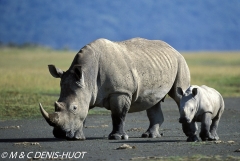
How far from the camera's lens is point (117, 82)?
1537cm

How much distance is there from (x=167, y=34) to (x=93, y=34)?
1626 cm

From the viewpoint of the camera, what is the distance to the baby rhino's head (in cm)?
1416

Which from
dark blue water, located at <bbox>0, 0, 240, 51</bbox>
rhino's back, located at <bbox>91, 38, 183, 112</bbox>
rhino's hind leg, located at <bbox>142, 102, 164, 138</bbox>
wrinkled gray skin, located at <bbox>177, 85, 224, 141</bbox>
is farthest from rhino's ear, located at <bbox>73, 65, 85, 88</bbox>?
dark blue water, located at <bbox>0, 0, 240, 51</bbox>

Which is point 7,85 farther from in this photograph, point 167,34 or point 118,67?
point 167,34

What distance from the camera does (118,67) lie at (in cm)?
1547

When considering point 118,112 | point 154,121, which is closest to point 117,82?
point 118,112

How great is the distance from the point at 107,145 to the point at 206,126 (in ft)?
5.71

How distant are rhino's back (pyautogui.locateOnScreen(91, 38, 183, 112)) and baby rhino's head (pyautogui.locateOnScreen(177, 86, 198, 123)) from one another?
4.53ft

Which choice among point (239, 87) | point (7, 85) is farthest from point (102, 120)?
point (239, 87)

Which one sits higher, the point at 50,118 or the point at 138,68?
the point at 138,68

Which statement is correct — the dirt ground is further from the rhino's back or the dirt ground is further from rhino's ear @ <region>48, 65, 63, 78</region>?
rhino's ear @ <region>48, 65, 63, 78</region>

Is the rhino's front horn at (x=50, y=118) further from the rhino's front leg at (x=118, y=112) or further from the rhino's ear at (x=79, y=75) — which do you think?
the rhino's front leg at (x=118, y=112)

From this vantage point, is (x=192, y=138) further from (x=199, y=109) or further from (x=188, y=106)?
(x=188, y=106)

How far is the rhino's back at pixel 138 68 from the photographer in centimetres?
1538
